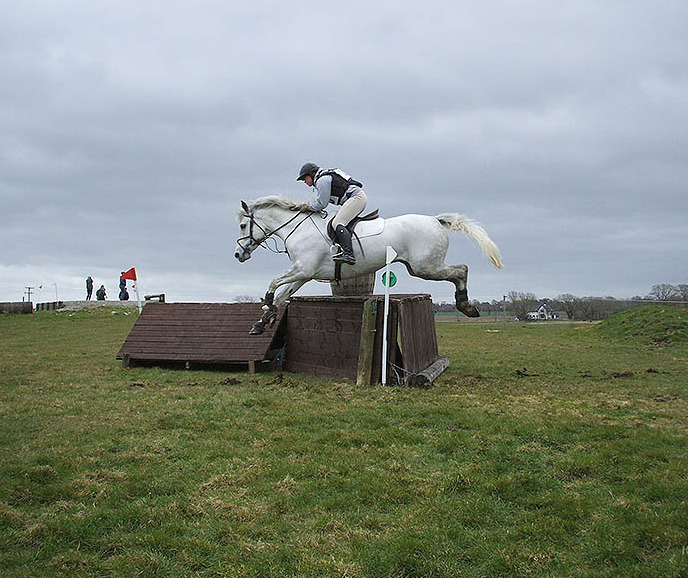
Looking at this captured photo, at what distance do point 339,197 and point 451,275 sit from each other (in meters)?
1.77

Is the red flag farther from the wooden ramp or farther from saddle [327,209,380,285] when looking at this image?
saddle [327,209,380,285]

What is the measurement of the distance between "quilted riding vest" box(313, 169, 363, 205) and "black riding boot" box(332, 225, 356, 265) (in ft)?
1.74

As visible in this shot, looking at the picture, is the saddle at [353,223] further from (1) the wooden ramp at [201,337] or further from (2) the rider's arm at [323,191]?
(1) the wooden ramp at [201,337]

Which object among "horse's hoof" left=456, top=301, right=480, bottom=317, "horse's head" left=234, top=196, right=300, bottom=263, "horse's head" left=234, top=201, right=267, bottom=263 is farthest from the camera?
"horse's head" left=234, top=201, right=267, bottom=263

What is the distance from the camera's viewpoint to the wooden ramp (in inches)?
355

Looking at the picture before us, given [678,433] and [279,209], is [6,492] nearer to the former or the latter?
[678,433]

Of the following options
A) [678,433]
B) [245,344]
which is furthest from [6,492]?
[245,344]

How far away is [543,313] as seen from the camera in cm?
3178

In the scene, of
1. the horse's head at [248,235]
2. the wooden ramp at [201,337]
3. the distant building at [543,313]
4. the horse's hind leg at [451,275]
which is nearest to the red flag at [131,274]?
the wooden ramp at [201,337]

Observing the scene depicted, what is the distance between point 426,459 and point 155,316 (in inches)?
273

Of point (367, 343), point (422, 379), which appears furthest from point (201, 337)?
point (422, 379)

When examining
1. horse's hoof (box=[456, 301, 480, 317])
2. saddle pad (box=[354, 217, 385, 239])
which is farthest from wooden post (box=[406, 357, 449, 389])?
saddle pad (box=[354, 217, 385, 239])

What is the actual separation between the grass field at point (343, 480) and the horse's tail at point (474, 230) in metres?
1.67

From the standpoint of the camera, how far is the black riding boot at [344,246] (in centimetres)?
756
